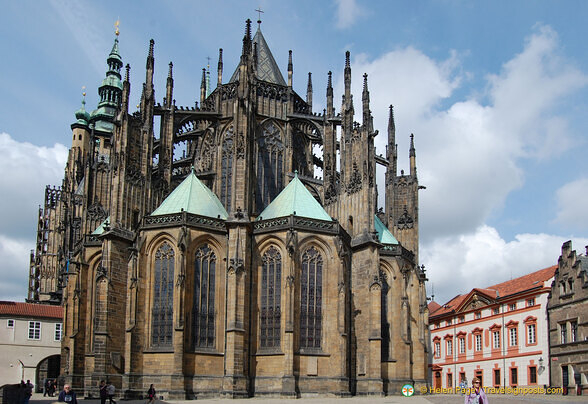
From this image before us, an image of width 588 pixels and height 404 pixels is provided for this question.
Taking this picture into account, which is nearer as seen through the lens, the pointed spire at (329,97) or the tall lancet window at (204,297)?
the tall lancet window at (204,297)

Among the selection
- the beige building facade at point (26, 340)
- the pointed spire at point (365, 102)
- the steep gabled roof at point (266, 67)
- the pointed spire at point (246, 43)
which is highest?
the steep gabled roof at point (266, 67)

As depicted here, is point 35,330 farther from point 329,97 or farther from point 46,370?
point 329,97

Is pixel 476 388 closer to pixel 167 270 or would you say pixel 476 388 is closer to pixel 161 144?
pixel 167 270

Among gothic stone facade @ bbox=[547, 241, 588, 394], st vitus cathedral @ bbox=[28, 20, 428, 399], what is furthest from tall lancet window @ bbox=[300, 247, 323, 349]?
gothic stone facade @ bbox=[547, 241, 588, 394]

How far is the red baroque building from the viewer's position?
168 feet

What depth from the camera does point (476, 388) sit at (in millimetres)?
15117

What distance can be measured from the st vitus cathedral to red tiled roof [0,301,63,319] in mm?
15405

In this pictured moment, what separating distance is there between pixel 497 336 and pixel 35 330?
4031cm

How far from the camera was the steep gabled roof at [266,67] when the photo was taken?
51625 millimetres

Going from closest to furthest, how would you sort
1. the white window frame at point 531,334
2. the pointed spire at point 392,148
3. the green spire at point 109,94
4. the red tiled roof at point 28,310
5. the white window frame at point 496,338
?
the pointed spire at point 392,148, the white window frame at point 531,334, the white window frame at point 496,338, the red tiled roof at point 28,310, the green spire at point 109,94

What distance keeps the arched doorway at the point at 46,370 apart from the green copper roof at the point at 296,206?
31.2 m

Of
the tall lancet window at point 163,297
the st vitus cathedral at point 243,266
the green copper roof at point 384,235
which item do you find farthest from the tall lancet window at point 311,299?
the green copper roof at point 384,235

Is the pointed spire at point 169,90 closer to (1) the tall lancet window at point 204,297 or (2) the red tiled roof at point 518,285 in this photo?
(1) the tall lancet window at point 204,297

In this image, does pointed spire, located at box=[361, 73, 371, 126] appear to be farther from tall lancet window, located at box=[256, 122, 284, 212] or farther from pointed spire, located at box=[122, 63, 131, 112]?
pointed spire, located at box=[122, 63, 131, 112]
